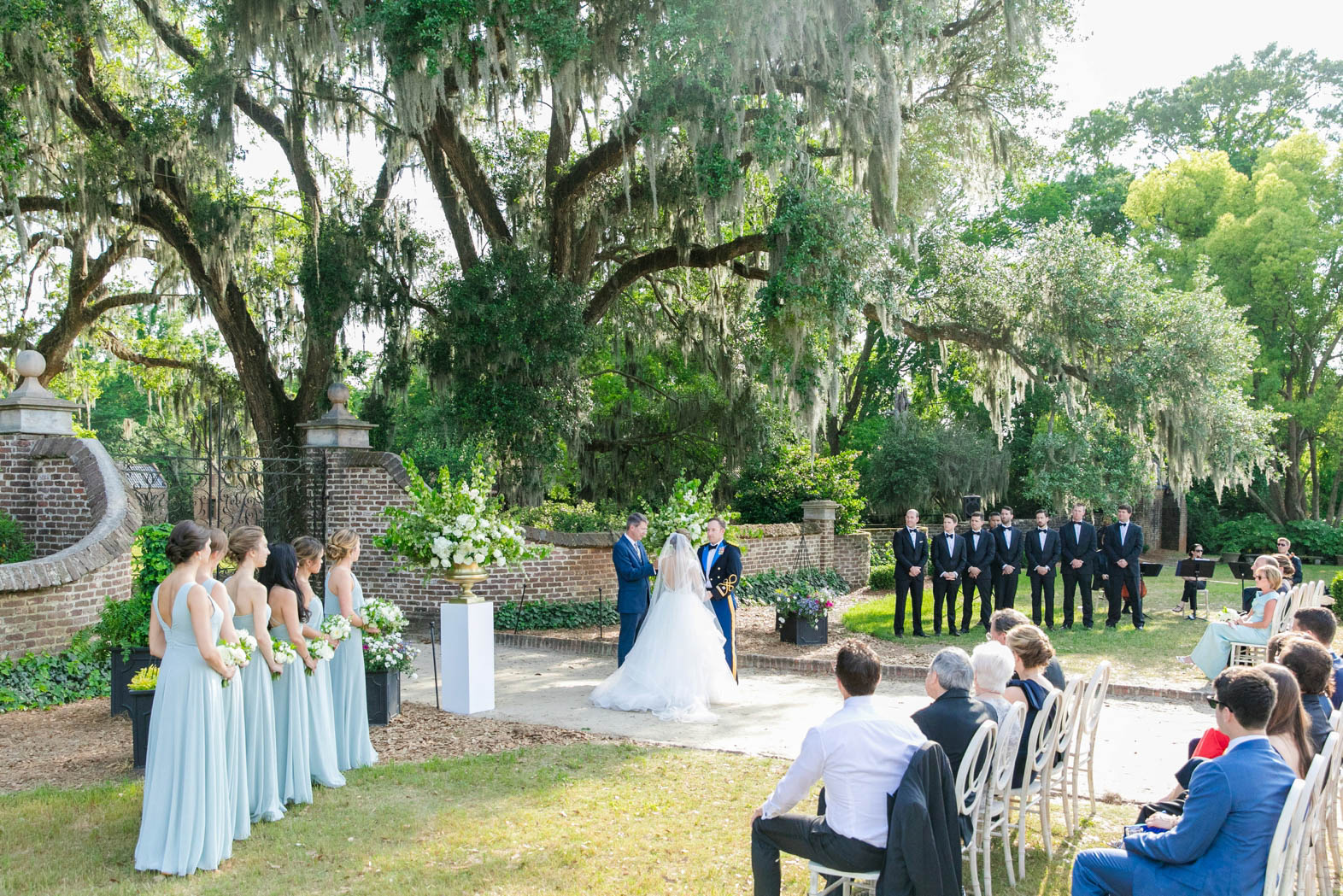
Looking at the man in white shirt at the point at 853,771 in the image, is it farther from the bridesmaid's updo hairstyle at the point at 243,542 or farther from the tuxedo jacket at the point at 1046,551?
the tuxedo jacket at the point at 1046,551

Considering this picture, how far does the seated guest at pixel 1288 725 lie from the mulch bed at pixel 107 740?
4.64 m

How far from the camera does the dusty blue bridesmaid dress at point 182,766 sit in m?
4.74

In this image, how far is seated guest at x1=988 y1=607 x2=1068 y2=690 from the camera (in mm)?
5281

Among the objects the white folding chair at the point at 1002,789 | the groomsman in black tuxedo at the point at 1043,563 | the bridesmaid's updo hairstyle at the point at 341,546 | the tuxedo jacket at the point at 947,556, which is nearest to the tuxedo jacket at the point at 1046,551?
the groomsman in black tuxedo at the point at 1043,563

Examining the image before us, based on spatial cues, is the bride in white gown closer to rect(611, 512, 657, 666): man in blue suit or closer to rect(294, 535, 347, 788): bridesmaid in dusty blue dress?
rect(611, 512, 657, 666): man in blue suit

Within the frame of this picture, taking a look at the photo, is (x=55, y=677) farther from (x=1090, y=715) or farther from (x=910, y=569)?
(x=910, y=569)

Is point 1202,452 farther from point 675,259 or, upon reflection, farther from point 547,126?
point 547,126

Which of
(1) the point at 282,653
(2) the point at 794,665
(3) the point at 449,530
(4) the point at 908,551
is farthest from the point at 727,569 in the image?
(1) the point at 282,653

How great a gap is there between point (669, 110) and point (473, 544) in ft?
22.4

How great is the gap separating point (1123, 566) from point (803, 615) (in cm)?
455

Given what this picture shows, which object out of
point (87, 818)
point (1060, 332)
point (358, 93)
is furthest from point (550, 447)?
point (87, 818)

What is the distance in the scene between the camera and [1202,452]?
15148 mm

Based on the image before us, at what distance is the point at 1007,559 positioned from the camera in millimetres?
12898

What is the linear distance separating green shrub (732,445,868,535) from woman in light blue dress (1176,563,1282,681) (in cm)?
1110
